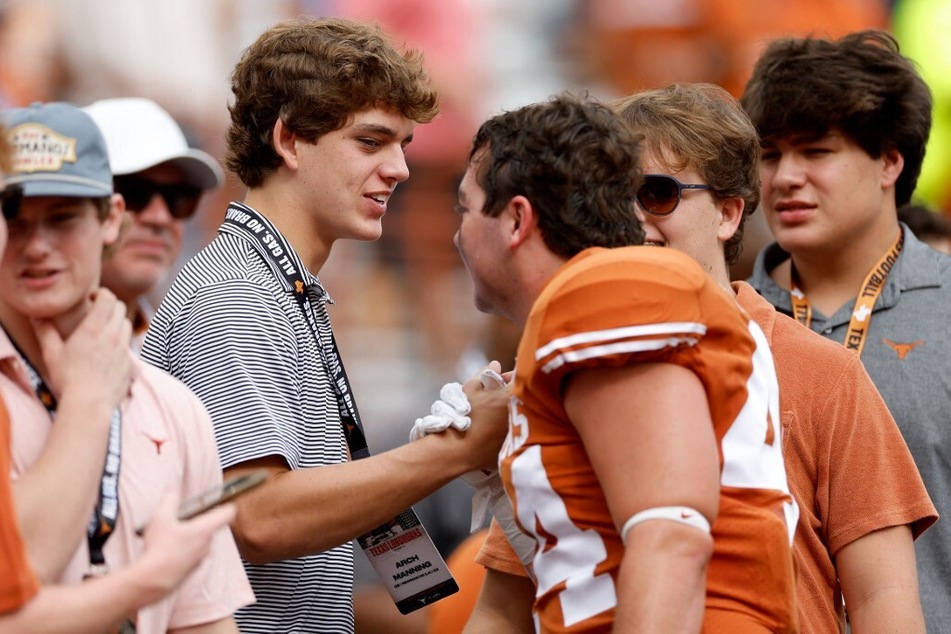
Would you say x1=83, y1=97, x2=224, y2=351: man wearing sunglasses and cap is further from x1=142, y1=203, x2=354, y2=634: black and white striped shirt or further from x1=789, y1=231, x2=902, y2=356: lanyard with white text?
x1=789, y1=231, x2=902, y2=356: lanyard with white text

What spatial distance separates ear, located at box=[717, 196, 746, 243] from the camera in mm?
3283

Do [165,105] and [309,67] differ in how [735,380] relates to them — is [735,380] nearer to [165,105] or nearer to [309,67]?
[309,67]

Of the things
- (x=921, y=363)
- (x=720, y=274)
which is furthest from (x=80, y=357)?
(x=921, y=363)

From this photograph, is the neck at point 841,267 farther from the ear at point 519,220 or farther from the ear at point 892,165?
the ear at point 519,220

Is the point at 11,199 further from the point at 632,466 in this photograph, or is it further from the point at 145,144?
the point at 145,144

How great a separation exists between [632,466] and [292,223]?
1497 millimetres

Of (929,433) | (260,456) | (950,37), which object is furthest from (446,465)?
(950,37)

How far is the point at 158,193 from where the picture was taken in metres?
5.50

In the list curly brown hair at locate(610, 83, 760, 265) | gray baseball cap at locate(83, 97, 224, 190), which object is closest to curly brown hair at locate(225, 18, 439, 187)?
curly brown hair at locate(610, 83, 760, 265)

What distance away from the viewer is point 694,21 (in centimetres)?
1042

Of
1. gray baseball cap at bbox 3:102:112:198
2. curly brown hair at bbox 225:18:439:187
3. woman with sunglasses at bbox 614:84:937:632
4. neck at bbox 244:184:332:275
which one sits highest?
curly brown hair at bbox 225:18:439:187

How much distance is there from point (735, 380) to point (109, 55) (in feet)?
24.1

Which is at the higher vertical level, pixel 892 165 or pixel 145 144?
pixel 145 144

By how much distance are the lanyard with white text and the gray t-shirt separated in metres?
0.02
